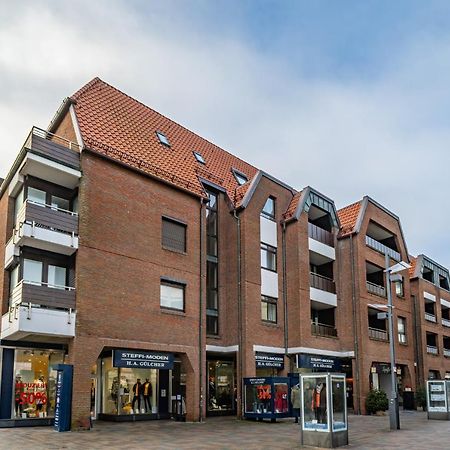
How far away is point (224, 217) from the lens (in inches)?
1147

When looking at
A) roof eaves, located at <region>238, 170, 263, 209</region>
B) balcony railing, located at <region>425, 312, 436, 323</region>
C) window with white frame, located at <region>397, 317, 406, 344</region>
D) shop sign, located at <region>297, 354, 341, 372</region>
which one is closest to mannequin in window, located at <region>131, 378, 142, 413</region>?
shop sign, located at <region>297, 354, 341, 372</region>

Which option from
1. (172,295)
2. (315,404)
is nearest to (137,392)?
(172,295)

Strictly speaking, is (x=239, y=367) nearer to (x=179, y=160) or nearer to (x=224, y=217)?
(x=224, y=217)

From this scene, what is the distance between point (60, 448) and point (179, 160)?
15835 millimetres

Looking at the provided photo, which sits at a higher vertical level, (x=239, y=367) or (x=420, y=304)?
(x=420, y=304)

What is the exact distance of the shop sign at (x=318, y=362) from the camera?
29219mm

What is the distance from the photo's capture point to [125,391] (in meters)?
24.4

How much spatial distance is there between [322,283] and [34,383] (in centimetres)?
1670

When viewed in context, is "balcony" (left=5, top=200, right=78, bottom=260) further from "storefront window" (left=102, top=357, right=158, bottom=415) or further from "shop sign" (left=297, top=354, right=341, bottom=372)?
"shop sign" (left=297, top=354, right=341, bottom=372)

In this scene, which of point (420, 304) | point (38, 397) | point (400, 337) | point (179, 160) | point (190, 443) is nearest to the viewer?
point (190, 443)

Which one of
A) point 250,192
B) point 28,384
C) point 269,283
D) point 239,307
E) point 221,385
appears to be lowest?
point 221,385

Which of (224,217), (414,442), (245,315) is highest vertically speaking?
(224,217)

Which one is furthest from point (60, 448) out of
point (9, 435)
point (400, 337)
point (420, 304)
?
point (420, 304)

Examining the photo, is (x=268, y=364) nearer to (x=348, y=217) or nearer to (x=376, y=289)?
(x=376, y=289)
